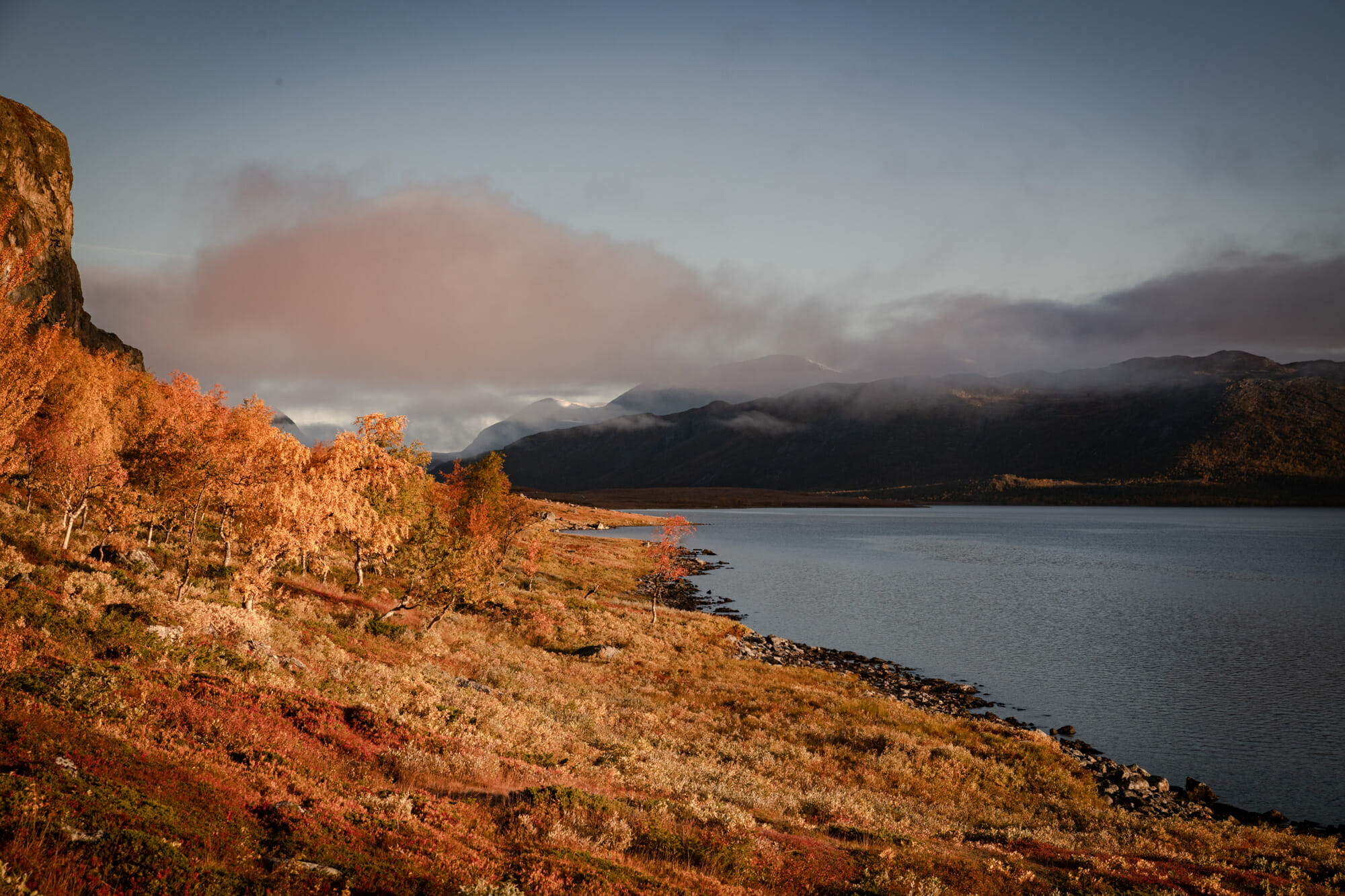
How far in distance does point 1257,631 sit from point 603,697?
5953 centimetres

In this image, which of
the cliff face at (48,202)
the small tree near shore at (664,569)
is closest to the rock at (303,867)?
the small tree near shore at (664,569)

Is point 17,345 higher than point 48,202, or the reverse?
point 48,202

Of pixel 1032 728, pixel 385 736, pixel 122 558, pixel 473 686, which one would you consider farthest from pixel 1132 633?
pixel 122 558

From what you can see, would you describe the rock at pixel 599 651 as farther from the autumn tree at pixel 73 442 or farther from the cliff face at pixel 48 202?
the cliff face at pixel 48 202

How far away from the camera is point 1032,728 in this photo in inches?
1501

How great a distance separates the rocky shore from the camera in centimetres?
2709

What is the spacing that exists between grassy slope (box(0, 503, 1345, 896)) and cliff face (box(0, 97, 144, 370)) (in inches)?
2736

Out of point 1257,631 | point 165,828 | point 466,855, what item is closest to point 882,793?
point 466,855

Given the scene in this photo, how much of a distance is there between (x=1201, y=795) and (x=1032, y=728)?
32.1 feet

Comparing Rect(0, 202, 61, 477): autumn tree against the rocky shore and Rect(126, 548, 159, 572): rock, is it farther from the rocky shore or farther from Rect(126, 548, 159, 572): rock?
the rocky shore

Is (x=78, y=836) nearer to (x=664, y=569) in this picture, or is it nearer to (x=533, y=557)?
(x=533, y=557)

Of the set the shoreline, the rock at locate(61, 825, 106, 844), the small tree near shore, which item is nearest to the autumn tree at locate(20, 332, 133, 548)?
the rock at locate(61, 825, 106, 844)

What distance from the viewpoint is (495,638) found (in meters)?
42.6

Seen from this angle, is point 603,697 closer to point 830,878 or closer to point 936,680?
point 830,878
